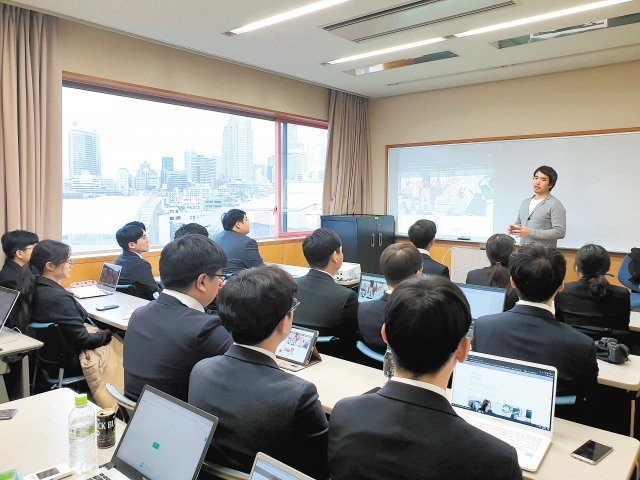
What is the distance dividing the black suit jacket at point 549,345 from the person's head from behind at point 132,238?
10.3ft

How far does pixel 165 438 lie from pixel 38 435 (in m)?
0.65

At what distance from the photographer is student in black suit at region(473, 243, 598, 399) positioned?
1.84m

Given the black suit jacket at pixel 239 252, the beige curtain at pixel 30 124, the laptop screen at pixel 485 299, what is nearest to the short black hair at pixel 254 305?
the laptop screen at pixel 485 299

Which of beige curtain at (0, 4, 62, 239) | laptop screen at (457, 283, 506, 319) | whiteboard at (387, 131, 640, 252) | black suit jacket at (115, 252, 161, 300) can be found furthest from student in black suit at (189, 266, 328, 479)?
whiteboard at (387, 131, 640, 252)

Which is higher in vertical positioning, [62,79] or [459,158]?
[62,79]

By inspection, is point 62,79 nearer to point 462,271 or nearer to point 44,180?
point 44,180

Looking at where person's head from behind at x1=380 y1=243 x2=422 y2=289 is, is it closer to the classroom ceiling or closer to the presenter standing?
the classroom ceiling

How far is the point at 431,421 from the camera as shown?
3.36 feet

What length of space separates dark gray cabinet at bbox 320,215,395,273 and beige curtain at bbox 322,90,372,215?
0.52m

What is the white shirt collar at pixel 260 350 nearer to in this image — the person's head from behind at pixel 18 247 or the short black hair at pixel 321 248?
the short black hair at pixel 321 248

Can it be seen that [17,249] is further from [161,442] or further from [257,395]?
[257,395]

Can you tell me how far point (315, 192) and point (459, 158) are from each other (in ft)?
6.55

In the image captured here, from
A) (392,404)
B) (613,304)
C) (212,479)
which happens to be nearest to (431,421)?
(392,404)

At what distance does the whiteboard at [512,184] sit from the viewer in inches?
206
